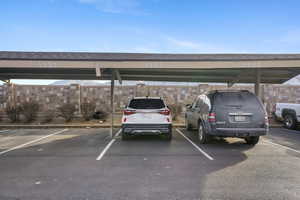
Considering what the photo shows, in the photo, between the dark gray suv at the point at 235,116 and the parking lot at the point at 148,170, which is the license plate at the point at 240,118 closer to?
the dark gray suv at the point at 235,116

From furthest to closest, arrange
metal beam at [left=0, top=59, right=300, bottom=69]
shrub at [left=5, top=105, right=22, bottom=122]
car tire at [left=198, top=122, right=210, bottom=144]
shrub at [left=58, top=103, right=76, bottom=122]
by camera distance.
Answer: shrub at [left=58, top=103, right=76, bottom=122] → shrub at [left=5, top=105, right=22, bottom=122] → metal beam at [left=0, top=59, right=300, bottom=69] → car tire at [left=198, top=122, right=210, bottom=144]

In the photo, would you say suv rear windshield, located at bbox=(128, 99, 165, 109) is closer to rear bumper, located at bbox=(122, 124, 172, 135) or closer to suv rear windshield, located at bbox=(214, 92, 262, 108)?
rear bumper, located at bbox=(122, 124, 172, 135)

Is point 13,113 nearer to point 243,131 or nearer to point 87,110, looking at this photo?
point 87,110

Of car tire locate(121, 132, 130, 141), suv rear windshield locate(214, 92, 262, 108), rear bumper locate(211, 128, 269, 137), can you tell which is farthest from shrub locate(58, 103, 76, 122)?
rear bumper locate(211, 128, 269, 137)

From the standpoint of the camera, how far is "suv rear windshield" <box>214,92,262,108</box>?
19.8 ft

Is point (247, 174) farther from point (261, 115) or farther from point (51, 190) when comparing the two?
point (51, 190)

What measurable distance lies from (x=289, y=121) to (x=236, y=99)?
6507 mm

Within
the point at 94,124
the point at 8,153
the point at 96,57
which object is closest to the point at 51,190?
the point at 8,153

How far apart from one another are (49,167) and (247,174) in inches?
177

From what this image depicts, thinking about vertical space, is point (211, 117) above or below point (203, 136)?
above

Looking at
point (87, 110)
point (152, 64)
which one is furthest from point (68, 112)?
point (152, 64)

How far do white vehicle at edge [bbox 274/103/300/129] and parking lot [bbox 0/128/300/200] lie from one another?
3.78 meters

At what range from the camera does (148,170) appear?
170 inches

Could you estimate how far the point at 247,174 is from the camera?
406 centimetres
